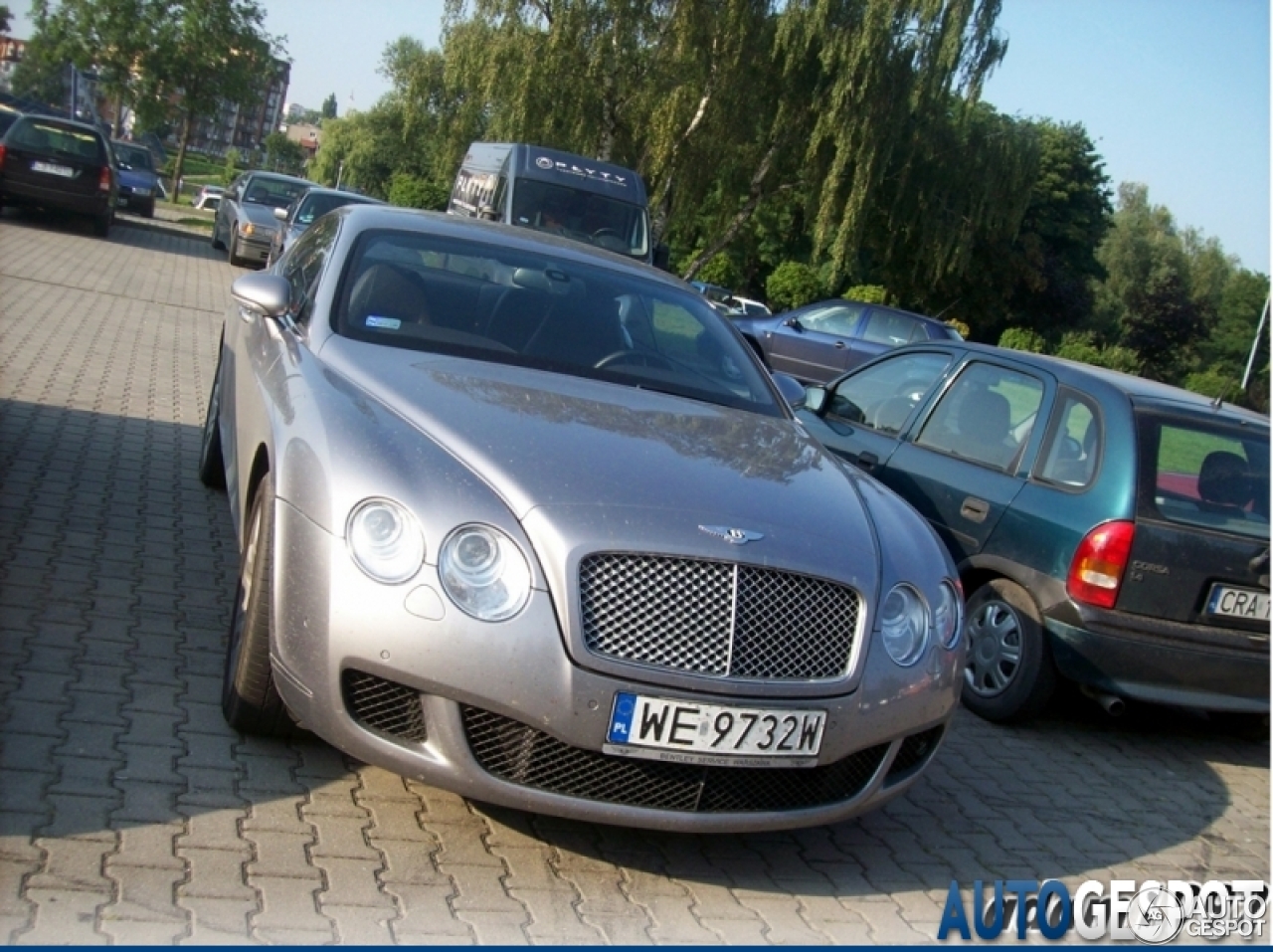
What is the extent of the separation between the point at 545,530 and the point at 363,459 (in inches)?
22.1

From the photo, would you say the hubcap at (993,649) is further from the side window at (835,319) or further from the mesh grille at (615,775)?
the side window at (835,319)

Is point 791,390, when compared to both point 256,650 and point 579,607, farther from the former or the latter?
point 256,650

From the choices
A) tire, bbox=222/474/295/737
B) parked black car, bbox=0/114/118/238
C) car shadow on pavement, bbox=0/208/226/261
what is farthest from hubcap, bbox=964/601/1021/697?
car shadow on pavement, bbox=0/208/226/261

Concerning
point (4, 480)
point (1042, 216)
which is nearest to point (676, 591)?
point (4, 480)

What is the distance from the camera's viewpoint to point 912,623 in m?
4.14

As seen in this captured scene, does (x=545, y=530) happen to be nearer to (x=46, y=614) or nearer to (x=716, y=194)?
(x=46, y=614)

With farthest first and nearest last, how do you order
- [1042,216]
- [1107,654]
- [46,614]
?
[1042,216]
[1107,654]
[46,614]

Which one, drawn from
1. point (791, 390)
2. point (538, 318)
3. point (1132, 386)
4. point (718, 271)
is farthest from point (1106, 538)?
point (718, 271)

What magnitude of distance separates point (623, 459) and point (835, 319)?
15966 mm

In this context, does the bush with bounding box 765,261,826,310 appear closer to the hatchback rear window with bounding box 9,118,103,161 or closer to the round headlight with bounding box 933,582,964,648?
the hatchback rear window with bounding box 9,118,103,161

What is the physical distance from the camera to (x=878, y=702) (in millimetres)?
3943

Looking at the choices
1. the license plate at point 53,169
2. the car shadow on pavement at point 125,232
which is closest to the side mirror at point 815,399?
the license plate at point 53,169

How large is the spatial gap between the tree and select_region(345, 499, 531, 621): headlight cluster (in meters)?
33.3

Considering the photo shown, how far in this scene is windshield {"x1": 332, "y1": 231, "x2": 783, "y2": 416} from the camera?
5.11 metres
